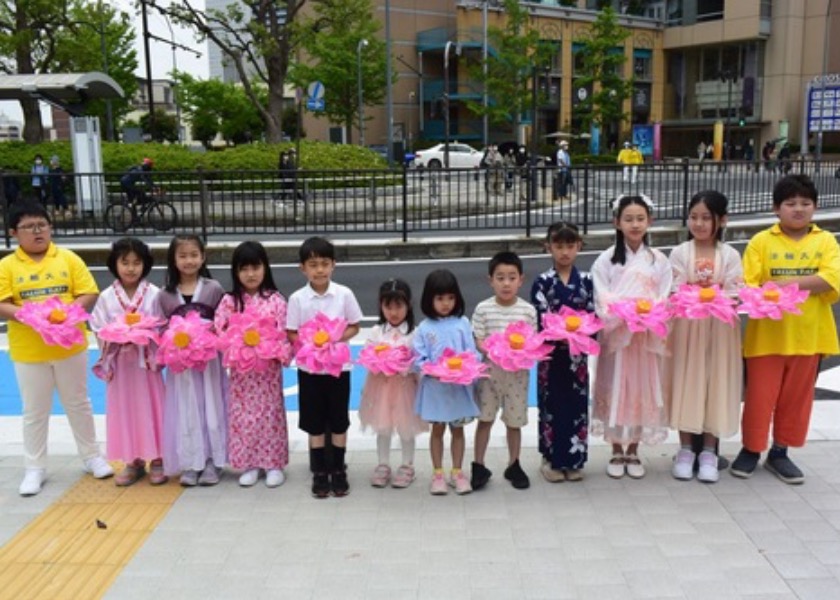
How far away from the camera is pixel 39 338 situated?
15.4 ft

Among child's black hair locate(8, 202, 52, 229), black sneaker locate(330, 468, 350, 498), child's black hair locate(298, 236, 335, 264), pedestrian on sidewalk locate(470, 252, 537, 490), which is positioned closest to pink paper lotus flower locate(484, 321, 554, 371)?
pedestrian on sidewalk locate(470, 252, 537, 490)

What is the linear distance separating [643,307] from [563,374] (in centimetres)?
61

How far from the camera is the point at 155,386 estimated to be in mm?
4785

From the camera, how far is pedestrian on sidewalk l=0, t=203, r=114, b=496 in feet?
15.3

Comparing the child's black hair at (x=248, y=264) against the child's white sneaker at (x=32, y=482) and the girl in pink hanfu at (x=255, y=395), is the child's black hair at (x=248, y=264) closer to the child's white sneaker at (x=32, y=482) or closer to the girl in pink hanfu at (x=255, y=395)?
the girl in pink hanfu at (x=255, y=395)

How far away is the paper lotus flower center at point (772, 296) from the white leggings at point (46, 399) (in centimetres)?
404

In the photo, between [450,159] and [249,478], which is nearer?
[249,478]

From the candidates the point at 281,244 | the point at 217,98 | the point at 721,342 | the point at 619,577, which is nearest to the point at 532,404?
the point at 721,342

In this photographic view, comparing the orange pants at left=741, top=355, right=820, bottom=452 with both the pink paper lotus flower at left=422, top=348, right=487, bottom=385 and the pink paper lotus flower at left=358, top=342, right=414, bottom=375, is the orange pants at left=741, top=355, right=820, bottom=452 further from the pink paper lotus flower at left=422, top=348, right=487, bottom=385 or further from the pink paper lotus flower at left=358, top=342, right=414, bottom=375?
the pink paper lotus flower at left=358, top=342, right=414, bottom=375

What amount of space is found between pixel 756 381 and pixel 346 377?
245cm

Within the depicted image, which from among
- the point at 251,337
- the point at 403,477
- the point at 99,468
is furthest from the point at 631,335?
the point at 99,468

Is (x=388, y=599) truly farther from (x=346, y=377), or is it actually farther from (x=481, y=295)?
(x=481, y=295)

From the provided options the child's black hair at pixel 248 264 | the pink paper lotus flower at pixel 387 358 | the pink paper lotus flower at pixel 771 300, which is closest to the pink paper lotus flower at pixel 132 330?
the child's black hair at pixel 248 264

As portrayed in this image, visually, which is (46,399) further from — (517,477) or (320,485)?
(517,477)
